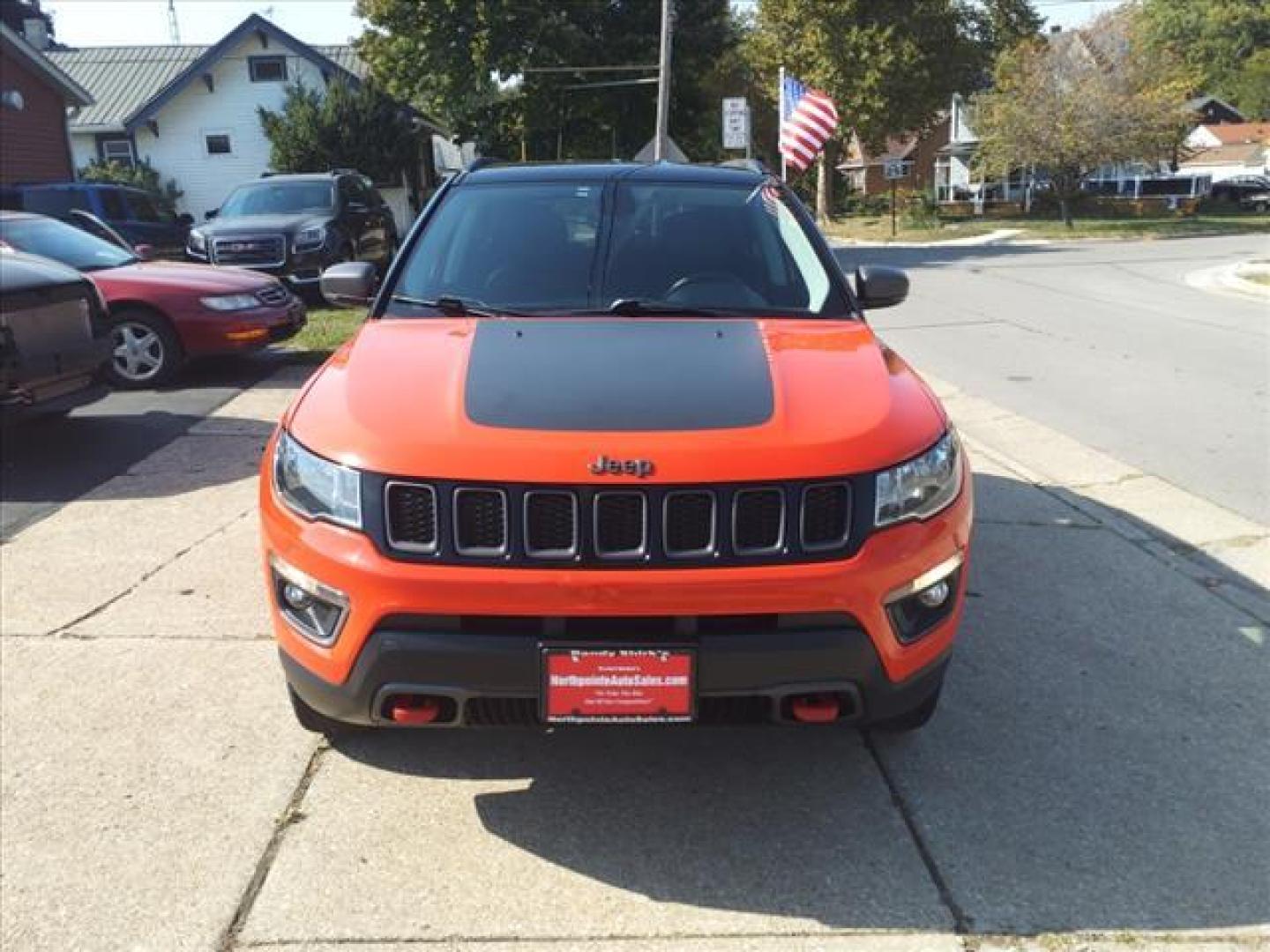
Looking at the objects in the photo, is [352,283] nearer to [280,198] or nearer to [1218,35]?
[280,198]

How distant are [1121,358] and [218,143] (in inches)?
1267

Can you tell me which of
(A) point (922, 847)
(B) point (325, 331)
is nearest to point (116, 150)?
(B) point (325, 331)

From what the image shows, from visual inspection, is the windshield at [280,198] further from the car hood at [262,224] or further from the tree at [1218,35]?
the tree at [1218,35]

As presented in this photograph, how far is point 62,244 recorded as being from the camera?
9203mm

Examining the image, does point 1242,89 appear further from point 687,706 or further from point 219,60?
point 687,706

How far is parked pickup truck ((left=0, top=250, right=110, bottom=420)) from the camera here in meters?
6.06

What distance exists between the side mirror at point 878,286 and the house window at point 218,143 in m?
35.2

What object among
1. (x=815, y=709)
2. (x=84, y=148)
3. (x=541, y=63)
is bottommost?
(x=815, y=709)

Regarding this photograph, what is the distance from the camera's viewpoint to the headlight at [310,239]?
13.5 meters

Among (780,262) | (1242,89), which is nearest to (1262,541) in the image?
(780,262)

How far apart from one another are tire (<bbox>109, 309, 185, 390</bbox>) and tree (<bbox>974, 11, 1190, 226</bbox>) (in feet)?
109

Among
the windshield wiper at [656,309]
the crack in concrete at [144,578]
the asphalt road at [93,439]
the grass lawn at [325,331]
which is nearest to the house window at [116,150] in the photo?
the grass lawn at [325,331]

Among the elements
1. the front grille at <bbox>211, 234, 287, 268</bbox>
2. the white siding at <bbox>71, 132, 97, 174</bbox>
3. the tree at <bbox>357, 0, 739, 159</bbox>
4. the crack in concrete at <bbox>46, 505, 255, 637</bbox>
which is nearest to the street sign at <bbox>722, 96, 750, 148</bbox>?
the front grille at <bbox>211, 234, 287, 268</bbox>

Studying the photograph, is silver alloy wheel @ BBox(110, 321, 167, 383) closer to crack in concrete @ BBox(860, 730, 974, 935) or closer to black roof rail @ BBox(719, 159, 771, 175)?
black roof rail @ BBox(719, 159, 771, 175)
